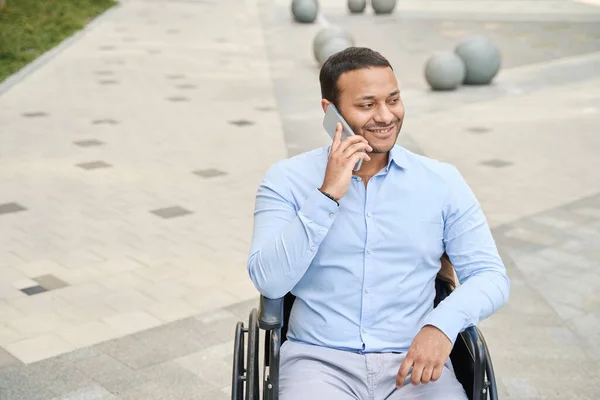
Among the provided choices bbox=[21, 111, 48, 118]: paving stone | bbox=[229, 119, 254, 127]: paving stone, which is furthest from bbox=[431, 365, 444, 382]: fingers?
bbox=[21, 111, 48, 118]: paving stone

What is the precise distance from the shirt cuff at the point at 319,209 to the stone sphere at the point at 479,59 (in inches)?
409

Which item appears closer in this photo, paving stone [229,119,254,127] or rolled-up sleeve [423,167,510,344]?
rolled-up sleeve [423,167,510,344]

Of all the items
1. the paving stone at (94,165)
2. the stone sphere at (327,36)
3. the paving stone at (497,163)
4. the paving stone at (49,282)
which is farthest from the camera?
the stone sphere at (327,36)

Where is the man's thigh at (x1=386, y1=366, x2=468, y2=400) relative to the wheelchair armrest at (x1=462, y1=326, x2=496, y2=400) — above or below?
below

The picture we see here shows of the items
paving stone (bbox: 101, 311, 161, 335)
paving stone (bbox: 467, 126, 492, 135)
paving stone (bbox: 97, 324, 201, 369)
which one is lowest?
paving stone (bbox: 467, 126, 492, 135)

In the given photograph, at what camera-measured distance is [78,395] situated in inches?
163

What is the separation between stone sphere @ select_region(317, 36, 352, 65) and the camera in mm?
13430

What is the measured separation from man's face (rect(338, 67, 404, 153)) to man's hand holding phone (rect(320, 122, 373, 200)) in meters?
0.08

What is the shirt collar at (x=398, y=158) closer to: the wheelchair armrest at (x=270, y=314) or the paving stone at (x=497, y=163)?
the wheelchair armrest at (x=270, y=314)

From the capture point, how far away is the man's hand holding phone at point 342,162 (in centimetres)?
280

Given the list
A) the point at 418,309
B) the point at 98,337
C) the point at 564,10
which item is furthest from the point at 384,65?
the point at 564,10

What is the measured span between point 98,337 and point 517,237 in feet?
9.97

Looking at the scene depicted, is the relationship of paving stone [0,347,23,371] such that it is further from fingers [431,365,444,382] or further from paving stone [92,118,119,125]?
paving stone [92,118,119,125]

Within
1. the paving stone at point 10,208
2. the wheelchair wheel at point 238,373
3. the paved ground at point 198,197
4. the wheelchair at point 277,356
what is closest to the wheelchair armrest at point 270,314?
the wheelchair at point 277,356
